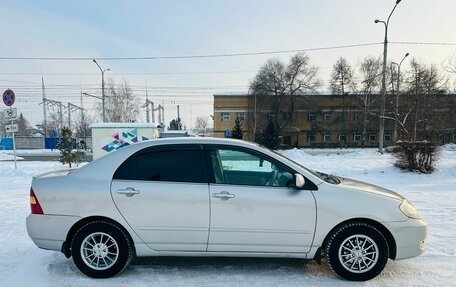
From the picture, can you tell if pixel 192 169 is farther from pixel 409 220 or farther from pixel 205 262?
pixel 409 220

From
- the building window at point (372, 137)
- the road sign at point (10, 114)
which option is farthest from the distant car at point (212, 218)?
the building window at point (372, 137)

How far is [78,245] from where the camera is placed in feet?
11.1

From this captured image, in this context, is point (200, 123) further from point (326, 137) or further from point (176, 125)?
point (326, 137)

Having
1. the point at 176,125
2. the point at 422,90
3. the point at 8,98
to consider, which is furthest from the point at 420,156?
the point at 176,125

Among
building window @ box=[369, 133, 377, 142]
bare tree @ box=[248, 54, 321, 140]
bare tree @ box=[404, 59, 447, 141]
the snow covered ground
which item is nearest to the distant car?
the snow covered ground

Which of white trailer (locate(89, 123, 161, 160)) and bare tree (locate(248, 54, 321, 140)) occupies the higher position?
bare tree (locate(248, 54, 321, 140))

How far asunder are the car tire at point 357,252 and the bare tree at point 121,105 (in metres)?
45.8

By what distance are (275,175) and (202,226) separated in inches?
42.6

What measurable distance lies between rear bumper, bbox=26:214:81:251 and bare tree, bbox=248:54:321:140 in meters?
42.3

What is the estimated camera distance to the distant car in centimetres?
330

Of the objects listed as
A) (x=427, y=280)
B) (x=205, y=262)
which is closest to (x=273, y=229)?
(x=205, y=262)

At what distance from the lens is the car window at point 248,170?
3426 millimetres

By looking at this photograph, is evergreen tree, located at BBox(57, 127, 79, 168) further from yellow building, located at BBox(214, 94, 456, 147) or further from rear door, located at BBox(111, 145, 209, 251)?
yellow building, located at BBox(214, 94, 456, 147)

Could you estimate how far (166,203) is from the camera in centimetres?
331
